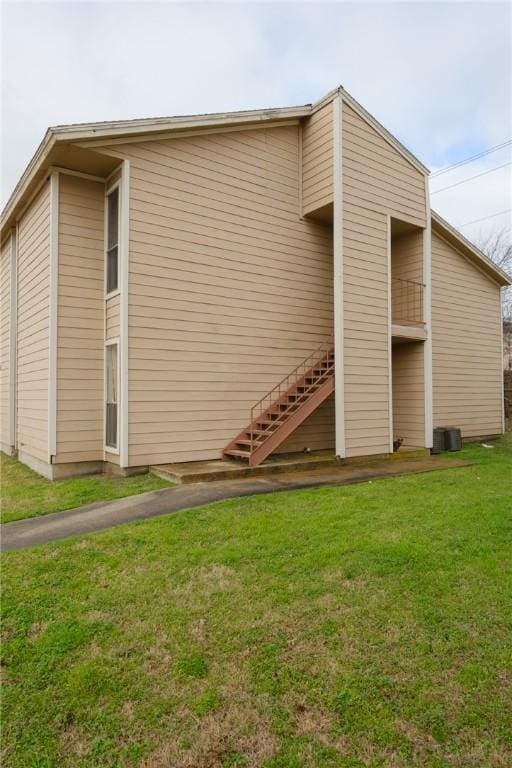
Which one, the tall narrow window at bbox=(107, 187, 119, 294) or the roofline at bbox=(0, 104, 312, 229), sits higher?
the roofline at bbox=(0, 104, 312, 229)

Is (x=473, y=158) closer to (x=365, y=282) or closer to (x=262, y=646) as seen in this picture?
(x=365, y=282)

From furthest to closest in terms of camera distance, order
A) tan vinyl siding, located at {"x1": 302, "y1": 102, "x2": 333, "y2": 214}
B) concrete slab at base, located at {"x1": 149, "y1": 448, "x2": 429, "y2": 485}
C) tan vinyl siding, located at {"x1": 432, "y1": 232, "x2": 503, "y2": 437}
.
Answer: tan vinyl siding, located at {"x1": 432, "y1": 232, "x2": 503, "y2": 437} < tan vinyl siding, located at {"x1": 302, "y1": 102, "x2": 333, "y2": 214} < concrete slab at base, located at {"x1": 149, "y1": 448, "x2": 429, "y2": 485}

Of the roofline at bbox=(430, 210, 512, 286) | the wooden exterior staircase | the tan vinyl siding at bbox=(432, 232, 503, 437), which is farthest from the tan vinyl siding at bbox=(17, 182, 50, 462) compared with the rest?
the tan vinyl siding at bbox=(432, 232, 503, 437)

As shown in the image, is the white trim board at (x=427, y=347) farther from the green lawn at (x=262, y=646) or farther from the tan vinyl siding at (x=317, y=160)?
the green lawn at (x=262, y=646)

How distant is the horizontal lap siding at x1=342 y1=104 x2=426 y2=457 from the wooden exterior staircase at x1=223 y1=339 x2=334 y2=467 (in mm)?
706

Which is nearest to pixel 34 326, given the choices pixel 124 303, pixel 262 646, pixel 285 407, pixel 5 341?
pixel 124 303

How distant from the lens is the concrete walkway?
484 cm

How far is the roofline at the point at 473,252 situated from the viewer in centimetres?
1166

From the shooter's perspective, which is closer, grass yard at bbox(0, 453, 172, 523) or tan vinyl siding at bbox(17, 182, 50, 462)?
grass yard at bbox(0, 453, 172, 523)

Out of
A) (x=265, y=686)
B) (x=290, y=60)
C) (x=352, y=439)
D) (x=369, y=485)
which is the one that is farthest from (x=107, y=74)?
(x=265, y=686)

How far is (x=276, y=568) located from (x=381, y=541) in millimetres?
1148

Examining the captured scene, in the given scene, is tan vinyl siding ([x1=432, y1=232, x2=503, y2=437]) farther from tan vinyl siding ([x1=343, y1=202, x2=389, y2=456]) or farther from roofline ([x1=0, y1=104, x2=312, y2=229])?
roofline ([x1=0, y1=104, x2=312, y2=229])

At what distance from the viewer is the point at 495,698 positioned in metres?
2.43

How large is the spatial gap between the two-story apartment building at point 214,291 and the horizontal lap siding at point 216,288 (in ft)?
0.10
